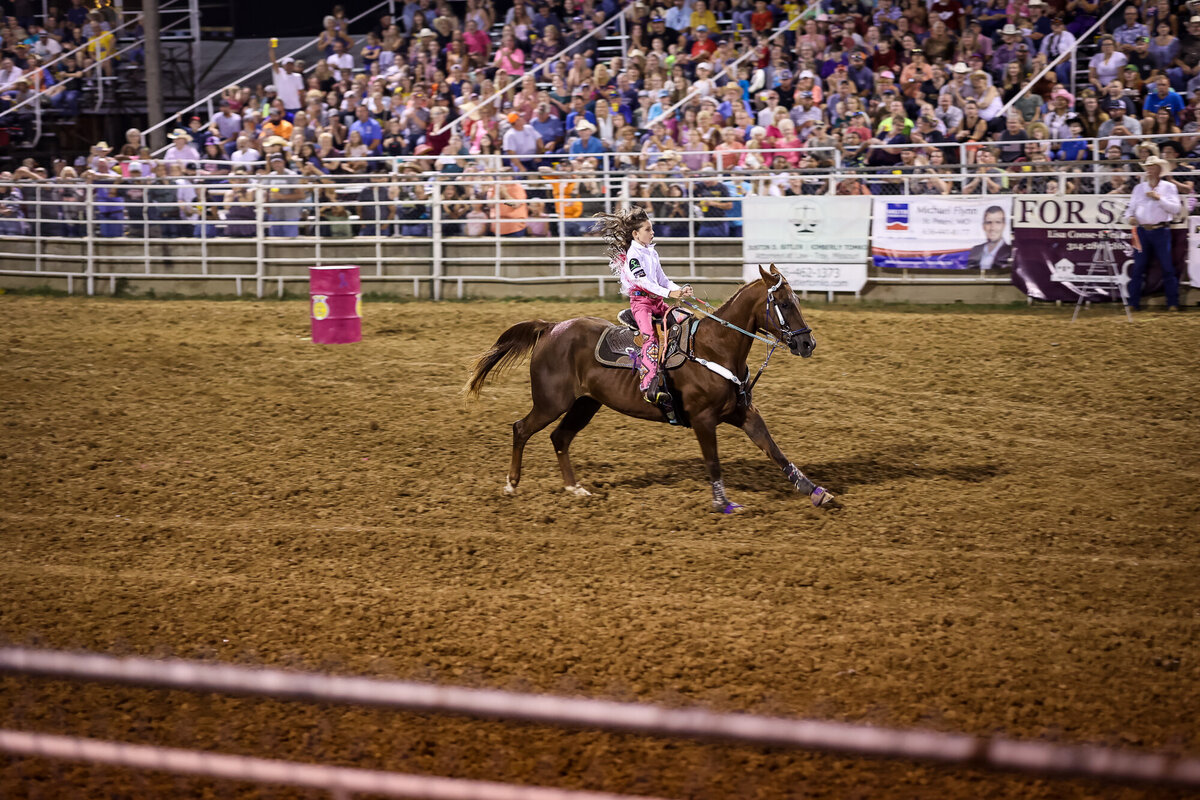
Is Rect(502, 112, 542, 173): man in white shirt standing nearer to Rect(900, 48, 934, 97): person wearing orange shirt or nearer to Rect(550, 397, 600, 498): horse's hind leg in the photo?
Rect(900, 48, 934, 97): person wearing orange shirt

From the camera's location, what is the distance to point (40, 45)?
2653 centimetres

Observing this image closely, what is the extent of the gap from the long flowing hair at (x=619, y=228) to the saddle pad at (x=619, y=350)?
18.5 inches

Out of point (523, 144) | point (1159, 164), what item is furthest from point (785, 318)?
point (523, 144)

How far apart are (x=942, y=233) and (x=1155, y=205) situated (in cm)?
281

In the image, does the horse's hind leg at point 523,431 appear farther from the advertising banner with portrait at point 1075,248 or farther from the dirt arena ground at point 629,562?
the advertising banner with portrait at point 1075,248

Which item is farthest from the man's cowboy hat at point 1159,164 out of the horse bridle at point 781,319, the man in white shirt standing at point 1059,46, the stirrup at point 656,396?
the stirrup at point 656,396

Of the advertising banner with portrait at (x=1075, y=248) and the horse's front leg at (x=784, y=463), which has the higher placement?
the advertising banner with portrait at (x=1075, y=248)

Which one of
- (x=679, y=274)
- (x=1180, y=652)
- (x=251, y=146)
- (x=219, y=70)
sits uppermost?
(x=219, y=70)

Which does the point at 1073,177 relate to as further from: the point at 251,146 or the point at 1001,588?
the point at 251,146

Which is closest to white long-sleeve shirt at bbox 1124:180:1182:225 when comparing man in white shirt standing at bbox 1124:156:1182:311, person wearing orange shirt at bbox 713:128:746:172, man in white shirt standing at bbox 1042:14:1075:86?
man in white shirt standing at bbox 1124:156:1182:311

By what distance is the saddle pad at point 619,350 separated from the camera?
7699 mm

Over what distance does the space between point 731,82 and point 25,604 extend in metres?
14.9

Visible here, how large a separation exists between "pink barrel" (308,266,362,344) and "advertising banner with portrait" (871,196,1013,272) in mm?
7340

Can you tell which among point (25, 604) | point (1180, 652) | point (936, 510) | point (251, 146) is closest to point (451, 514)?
point (25, 604)
